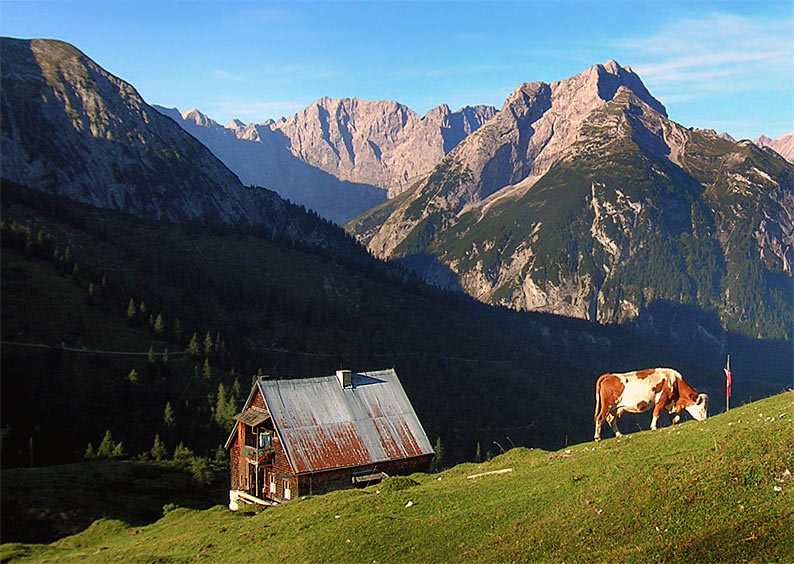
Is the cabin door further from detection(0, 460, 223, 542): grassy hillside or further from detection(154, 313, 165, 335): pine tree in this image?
detection(154, 313, 165, 335): pine tree

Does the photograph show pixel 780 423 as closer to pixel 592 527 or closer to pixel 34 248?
pixel 592 527

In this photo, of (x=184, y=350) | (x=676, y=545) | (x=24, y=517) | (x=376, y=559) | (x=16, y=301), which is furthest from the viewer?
(x=184, y=350)

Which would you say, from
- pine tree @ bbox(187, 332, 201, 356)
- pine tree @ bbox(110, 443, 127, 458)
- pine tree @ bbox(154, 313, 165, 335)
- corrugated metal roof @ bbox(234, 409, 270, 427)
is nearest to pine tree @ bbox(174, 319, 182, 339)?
pine tree @ bbox(154, 313, 165, 335)

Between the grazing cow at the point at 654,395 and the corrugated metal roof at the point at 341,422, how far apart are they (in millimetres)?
26851

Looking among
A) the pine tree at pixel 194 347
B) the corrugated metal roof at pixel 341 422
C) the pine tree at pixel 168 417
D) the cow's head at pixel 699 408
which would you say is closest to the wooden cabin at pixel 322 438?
A: the corrugated metal roof at pixel 341 422

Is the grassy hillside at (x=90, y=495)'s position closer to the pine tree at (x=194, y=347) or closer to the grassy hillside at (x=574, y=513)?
the grassy hillside at (x=574, y=513)

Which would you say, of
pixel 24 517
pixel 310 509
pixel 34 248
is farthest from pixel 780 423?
pixel 34 248

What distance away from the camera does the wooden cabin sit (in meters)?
62.9

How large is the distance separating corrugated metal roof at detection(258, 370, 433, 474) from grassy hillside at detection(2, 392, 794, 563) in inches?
643

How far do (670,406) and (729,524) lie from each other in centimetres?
1831

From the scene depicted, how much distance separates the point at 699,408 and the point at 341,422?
1297 inches

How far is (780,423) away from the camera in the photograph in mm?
32844

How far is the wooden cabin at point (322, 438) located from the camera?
62.9 m

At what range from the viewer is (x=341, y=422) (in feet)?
218
